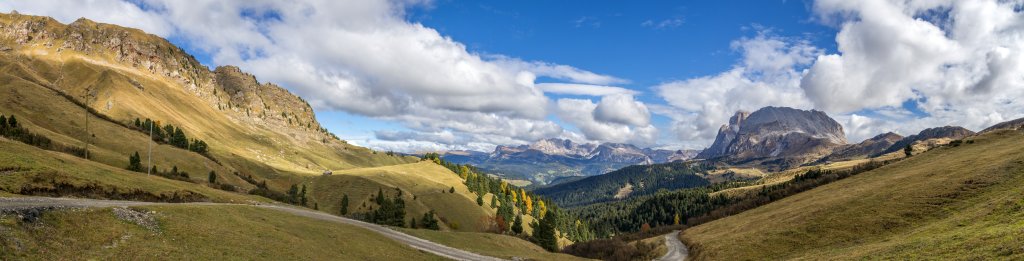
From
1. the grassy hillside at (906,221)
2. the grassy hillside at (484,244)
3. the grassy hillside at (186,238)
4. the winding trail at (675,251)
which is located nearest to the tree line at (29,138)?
the grassy hillside at (186,238)

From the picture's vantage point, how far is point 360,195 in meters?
166

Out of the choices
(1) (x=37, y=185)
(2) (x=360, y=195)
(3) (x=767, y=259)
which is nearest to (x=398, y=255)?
(1) (x=37, y=185)

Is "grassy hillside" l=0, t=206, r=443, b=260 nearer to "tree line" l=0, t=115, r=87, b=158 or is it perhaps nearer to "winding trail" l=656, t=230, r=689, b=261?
"winding trail" l=656, t=230, r=689, b=261

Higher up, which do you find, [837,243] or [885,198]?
[885,198]

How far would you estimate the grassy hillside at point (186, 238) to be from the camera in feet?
81.6

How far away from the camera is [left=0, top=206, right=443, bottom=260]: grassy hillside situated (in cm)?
2488

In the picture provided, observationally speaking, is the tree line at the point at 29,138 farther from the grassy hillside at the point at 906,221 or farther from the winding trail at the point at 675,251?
the grassy hillside at the point at 906,221

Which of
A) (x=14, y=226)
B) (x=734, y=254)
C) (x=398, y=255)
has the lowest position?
(x=734, y=254)

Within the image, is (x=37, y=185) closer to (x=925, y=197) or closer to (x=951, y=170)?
(x=925, y=197)

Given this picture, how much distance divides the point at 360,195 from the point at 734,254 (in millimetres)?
132504

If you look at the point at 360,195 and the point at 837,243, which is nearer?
the point at 837,243

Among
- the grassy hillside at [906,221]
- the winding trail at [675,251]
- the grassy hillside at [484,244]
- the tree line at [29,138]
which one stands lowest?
the winding trail at [675,251]

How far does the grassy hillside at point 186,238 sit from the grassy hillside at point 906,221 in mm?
44997

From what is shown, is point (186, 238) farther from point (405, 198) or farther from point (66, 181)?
point (405, 198)
